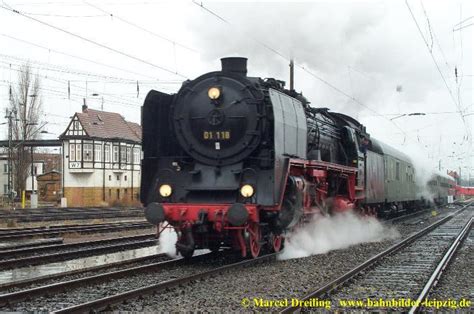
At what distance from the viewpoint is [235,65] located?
1023 centimetres

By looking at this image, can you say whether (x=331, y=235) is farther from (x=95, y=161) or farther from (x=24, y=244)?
(x=95, y=161)

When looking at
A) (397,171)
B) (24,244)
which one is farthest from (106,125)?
(24,244)

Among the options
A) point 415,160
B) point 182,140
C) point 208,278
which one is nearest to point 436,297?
point 208,278

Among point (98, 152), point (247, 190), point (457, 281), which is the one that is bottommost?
point (457, 281)

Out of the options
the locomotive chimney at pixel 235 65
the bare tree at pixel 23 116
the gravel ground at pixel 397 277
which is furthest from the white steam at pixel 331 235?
the bare tree at pixel 23 116

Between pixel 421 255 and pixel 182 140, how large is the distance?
5.61 meters

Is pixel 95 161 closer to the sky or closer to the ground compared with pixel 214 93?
closer to the sky

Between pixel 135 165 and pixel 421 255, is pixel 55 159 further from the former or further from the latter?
pixel 421 255

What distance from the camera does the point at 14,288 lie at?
759 centimetres

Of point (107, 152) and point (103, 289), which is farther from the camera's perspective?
point (107, 152)

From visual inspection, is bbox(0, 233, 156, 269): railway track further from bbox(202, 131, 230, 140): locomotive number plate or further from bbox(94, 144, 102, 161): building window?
bbox(94, 144, 102, 161): building window

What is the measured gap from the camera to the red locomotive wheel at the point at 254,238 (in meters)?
9.50

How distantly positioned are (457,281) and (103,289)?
5295 millimetres

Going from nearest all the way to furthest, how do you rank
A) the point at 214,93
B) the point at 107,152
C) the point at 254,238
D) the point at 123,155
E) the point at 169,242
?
the point at 254,238
the point at 214,93
the point at 169,242
the point at 107,152
the point at 123,155
